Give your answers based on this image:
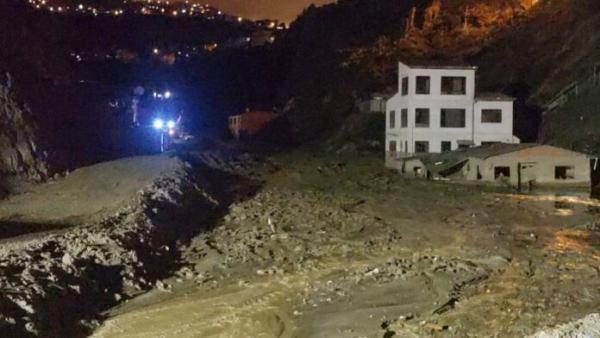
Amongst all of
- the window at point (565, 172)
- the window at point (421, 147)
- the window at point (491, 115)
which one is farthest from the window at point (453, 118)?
the window at point (565, 172)

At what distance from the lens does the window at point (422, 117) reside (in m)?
55.3

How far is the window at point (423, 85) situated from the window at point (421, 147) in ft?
13.3

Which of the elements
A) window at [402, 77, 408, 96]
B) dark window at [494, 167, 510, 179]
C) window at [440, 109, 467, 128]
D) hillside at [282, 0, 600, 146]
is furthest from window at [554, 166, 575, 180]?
window at [402, 77, 408, 96]

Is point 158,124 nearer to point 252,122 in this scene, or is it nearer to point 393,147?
point 252,122

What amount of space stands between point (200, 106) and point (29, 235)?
9252 cm

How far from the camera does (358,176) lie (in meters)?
52.9

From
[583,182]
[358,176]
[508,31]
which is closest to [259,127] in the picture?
[508,31]

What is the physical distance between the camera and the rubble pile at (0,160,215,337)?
14.5 metres

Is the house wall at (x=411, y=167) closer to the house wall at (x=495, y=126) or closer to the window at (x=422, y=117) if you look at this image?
the window at (x=422, y=117)

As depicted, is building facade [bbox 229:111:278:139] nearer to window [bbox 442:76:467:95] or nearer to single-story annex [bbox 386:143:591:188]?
window [bbox 442:76:467:95]

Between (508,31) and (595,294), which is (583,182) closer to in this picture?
(595,294)

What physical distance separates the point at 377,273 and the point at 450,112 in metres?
37.2

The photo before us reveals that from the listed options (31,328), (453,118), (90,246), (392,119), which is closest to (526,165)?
(453,118)

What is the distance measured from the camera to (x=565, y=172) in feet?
158
